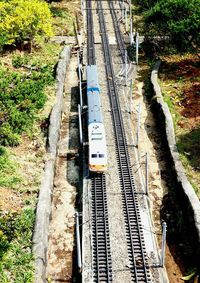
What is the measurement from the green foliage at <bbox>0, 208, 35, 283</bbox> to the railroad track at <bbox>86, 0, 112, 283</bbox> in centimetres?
385

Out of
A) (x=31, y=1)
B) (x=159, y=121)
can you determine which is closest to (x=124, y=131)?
(x=159, y=121)

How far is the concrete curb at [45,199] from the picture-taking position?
83.1 ft

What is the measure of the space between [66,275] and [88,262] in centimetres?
156

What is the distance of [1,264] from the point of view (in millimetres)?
24422

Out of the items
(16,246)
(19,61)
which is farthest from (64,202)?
(19,61)

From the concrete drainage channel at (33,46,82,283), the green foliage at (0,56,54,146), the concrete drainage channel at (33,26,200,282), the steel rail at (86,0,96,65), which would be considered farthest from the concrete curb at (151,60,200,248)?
the steel rail at (86,0,96,65)

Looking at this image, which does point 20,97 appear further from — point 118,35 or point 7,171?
point 118,35

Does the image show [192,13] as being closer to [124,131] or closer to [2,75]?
[124,131]

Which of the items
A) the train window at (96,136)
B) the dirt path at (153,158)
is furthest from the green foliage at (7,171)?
the dirt path at (153,158)

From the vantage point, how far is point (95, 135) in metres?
34.1

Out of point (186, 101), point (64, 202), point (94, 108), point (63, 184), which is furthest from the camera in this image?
point (186, 101)

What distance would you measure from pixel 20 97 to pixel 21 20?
1314cm

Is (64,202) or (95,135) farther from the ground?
(95,135)

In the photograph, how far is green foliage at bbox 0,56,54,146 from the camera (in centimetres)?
3647
